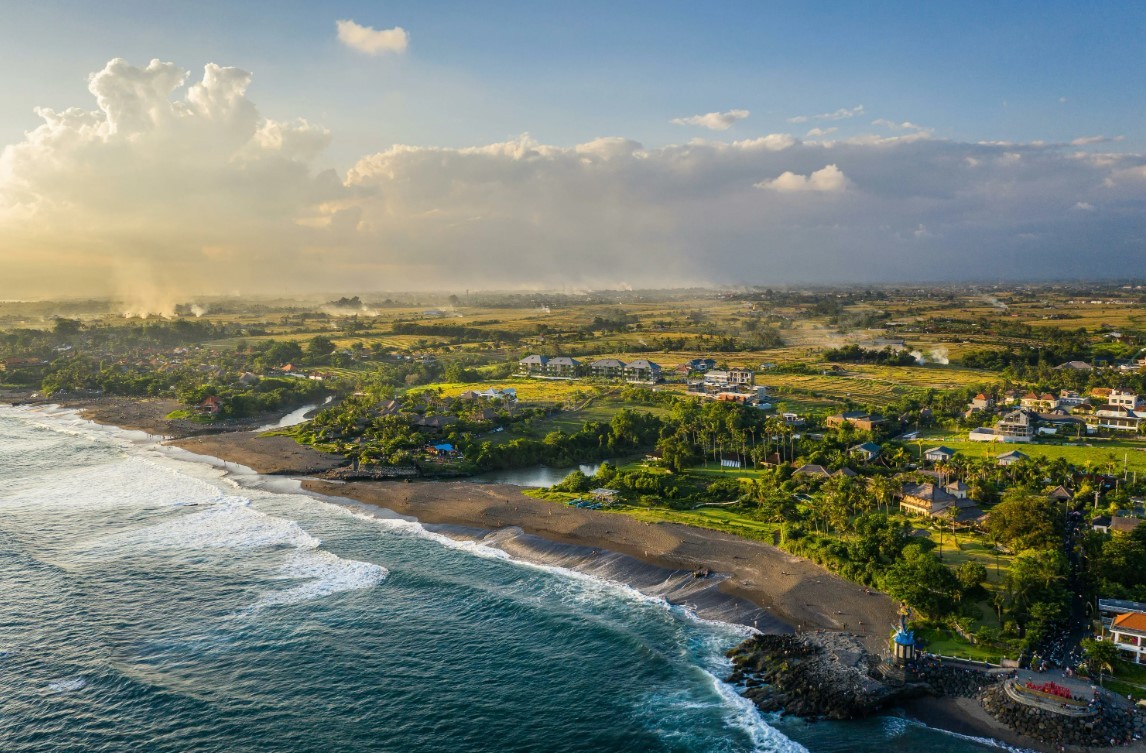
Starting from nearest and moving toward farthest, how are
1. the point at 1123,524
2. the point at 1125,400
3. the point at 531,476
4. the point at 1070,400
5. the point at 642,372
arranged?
the point at 1123,524, the point at 531,476, the point at 1125,400, the point at 1070,400, the point at 642,372

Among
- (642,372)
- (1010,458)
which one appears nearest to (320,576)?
(1010,458)

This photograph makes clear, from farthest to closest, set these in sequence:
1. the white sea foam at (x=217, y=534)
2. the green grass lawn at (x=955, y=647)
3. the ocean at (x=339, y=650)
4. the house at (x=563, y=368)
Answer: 1. the house at (x=563, y=368)
2. the white sea foam at (x=217, y=534)
3. the green grass lawn at (x=955, y=647)
4. the ocean at (x=339, y=650)

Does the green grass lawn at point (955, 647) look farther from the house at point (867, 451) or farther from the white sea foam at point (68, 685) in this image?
the white sea foam at point (68, 685)

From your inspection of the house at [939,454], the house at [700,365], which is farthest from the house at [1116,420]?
the house at [700,365]

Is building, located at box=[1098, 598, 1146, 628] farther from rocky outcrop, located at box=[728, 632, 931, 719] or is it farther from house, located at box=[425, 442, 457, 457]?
house, located at box=[425, 442, 457, 457]

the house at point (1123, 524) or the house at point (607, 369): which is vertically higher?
the house at point (607, 369)

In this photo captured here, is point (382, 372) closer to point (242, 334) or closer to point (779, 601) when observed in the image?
point (242, 334)

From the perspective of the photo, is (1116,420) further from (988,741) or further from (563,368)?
(563,368)

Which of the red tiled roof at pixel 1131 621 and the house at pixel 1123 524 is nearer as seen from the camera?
the red tiled roof at pixel 1131 621
